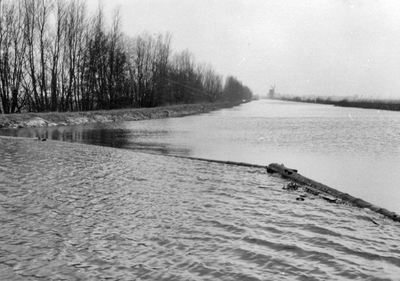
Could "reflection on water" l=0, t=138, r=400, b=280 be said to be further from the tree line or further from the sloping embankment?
the tree line

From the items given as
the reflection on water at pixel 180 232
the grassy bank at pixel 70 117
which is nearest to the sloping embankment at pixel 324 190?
the reflection on water at pixel 180 232

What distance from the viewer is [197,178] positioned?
32.2ft

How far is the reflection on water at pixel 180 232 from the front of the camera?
4.39 meters

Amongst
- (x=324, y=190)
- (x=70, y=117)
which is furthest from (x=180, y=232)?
(x=70, y=117)

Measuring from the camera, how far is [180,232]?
5.65m

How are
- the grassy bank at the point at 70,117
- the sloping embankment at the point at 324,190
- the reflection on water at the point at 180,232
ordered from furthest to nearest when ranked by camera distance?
the grassy bank at the point at 70,117 → the sloping embankment at the point at 324,190 → the reflection on water at the point at 180,232

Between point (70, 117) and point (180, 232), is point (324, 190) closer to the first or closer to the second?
point (180, 232)

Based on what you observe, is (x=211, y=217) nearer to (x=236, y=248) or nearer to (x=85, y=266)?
(x=236, y=248)

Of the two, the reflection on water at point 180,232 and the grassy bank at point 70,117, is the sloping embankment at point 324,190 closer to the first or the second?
the reflection on water at point 180,232

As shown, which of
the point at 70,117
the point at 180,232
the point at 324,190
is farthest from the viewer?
the point at 70,117

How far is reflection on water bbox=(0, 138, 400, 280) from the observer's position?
4.39m

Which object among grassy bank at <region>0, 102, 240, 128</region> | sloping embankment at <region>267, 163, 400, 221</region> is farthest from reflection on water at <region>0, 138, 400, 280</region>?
grassy bank at <region>0, 102, 240, 128</region>

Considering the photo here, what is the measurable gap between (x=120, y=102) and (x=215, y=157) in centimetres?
4082

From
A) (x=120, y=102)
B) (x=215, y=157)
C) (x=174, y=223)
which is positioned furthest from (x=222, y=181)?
(x=120, y=102)
